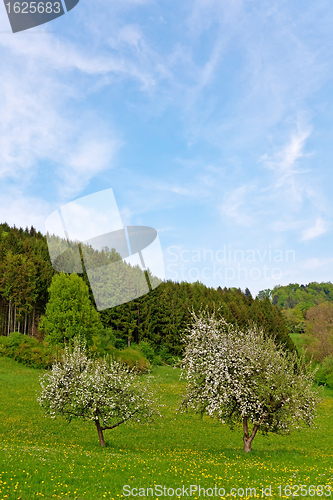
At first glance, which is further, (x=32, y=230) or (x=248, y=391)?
(x=32, y=230)

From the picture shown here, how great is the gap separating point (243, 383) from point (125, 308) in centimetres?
6343

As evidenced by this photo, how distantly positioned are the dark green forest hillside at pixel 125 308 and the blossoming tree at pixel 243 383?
46565mm

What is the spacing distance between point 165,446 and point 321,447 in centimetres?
1372

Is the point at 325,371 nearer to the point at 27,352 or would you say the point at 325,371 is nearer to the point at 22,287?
the point at 27,352

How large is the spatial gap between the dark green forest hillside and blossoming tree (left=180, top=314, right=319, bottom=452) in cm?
4657

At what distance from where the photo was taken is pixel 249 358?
1938 cm

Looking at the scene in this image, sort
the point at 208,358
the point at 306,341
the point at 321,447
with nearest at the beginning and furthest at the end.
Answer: the point at 208,358, the point at 321,447, the point at 306,341

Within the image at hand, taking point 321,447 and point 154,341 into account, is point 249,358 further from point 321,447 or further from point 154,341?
point 154,341

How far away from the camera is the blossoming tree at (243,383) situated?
18.7 metres

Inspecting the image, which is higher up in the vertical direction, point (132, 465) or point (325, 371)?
point (132, 465)

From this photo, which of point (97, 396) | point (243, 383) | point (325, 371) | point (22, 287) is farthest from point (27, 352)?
point (325, 371)

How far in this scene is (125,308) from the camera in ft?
263

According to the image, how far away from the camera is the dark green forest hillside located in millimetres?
73312

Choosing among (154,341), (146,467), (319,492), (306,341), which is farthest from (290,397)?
(306,341)
